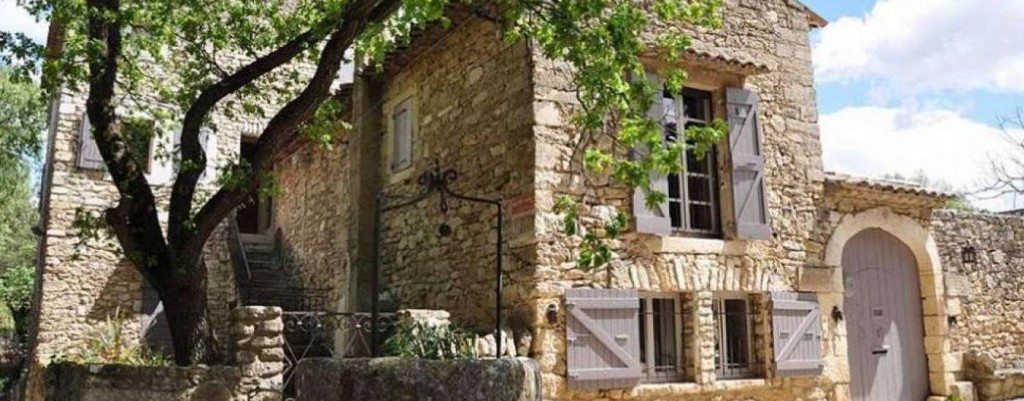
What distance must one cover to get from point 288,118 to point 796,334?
5.22 m

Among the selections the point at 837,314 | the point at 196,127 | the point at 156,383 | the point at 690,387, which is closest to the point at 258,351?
the point at 156,383

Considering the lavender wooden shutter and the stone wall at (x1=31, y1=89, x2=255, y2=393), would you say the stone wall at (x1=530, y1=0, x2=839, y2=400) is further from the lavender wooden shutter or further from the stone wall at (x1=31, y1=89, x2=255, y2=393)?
the lavender wooden shutter

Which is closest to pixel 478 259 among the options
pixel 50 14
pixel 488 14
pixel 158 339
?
pixel 488 14

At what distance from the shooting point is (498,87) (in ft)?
25.3

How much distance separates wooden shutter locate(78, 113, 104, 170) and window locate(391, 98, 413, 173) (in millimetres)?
6078

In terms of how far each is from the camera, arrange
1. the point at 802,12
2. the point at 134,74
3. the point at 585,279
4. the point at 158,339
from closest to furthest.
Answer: the point at 585,279 < the point at 134,74 < the point at 802,12 < the point at 158,339

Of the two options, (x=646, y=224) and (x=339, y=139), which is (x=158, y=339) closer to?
(x=339, y=139)

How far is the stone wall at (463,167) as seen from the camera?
7230 millimetres

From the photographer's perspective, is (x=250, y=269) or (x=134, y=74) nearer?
(x=134, y=74)

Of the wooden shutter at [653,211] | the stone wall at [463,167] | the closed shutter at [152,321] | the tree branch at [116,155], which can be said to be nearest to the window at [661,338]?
the wooden shutter at [653,211]

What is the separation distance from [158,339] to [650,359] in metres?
8.89

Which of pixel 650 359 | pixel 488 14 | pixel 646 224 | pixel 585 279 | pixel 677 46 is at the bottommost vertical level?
pixel 650 359

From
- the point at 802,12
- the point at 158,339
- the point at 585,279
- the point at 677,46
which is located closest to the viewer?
the point at 677,46

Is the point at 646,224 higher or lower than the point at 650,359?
higher
